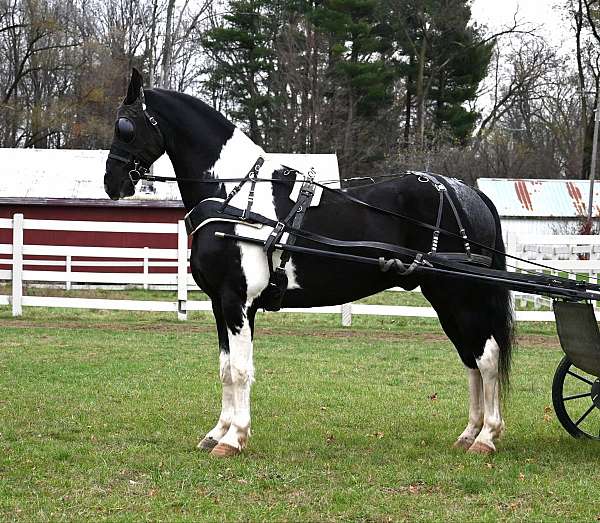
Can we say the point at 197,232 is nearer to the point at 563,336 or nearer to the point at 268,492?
the point at 268,492

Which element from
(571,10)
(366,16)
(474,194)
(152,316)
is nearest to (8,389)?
(474,194)

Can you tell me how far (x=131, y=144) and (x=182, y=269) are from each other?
27.1 ft

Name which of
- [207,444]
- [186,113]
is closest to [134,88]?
[186,113]

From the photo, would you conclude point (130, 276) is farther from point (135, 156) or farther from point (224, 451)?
point (224, 451)

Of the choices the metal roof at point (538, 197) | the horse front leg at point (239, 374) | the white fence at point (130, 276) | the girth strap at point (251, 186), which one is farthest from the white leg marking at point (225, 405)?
the metal roof at point (538, 197)

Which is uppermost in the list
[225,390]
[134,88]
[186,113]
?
[134,88]

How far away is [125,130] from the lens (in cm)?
620

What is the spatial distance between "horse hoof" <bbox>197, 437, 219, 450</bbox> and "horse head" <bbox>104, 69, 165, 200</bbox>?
1.91 meters

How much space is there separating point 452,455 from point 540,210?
→ 34.7m

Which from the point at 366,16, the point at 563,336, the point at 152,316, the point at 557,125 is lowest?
the point at 152,316

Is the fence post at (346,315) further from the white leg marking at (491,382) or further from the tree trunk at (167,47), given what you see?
the tree trunk at (167,47)

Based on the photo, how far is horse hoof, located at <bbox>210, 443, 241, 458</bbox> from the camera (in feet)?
19.3

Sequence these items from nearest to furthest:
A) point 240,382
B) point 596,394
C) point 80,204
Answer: point 240,382
point 596,394
point 80,204

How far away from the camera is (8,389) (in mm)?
8422
